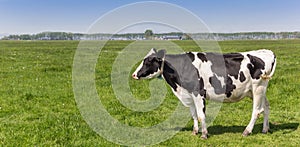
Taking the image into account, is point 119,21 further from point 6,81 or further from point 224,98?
point 6,81

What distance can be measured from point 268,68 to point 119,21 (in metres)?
4.11


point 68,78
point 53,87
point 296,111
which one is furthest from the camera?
point 68,78

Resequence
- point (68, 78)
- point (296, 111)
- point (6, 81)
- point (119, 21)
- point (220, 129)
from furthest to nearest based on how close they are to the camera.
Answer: point (68, 78) < point (6, 81) < point (296, 111) < point (220, 129) < point (119, 21)

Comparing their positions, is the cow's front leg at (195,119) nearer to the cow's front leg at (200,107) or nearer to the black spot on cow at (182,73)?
the cow's front leg at (200,107)

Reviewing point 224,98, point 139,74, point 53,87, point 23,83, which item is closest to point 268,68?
point 224,98

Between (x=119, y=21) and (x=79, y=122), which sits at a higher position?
(x=119, y=21)

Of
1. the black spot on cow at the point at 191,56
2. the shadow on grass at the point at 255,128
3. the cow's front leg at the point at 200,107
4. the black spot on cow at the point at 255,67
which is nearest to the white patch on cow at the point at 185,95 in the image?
the cow's front leg at the point at 200,107

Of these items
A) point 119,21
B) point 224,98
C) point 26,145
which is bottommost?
point 26,145

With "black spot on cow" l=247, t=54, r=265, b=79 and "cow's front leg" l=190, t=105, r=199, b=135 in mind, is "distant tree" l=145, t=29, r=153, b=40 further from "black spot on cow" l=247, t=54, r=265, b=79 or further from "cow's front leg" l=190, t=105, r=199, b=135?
"black spot on cow" l=247, t=54, r=265, b=79

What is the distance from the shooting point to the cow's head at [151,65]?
8.35 m

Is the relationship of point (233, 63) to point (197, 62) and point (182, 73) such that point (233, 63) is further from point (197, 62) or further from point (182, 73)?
point (182, 73)

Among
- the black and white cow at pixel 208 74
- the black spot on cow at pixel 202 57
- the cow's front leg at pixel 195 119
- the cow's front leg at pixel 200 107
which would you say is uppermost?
the black spot on cow at pixel 202 57

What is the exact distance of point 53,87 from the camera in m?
15.2

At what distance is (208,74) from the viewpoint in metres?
8.31
